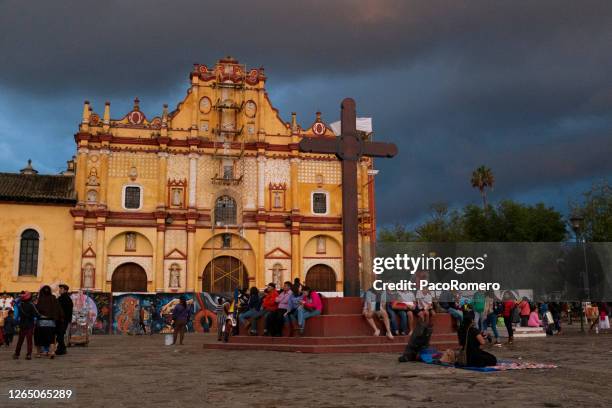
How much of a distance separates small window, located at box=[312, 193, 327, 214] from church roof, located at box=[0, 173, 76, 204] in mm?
15355

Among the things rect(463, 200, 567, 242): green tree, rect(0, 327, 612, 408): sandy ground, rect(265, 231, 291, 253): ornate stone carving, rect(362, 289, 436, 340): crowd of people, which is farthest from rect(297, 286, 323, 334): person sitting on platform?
rect(463, 200, 567, 242): green tree

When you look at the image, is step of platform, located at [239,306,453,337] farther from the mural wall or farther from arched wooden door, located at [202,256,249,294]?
arched wooden door, located at [202,256,249,294]

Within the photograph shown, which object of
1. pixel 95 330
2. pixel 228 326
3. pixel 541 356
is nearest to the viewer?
pixel 541 356

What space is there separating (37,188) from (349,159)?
93.5 feet

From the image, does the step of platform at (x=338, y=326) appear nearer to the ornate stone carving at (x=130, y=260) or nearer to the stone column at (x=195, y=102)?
the ornate stone carving at (x=130, y=260)

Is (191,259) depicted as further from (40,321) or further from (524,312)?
(40,321)

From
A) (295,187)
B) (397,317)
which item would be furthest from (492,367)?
(295,187)

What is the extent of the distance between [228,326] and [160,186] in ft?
70.9

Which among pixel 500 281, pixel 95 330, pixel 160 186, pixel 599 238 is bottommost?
pixel 95 330

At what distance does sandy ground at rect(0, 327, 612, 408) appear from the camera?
25.8 feet

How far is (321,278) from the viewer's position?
4059 cm

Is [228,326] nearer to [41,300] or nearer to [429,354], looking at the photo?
[41,300]

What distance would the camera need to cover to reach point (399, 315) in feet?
55.4

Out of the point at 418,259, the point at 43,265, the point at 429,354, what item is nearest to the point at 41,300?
the point at 429,354
